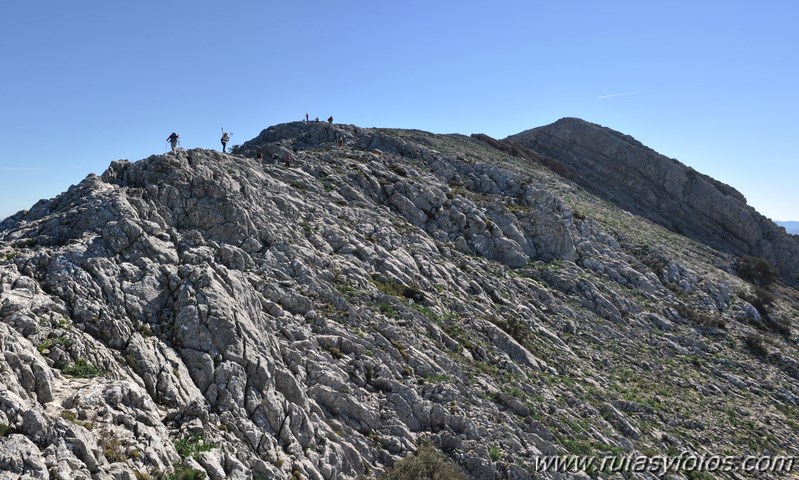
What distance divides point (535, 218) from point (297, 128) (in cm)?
2849

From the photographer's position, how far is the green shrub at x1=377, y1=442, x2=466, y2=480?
688 inches

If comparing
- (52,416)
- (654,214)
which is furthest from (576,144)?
(52,416)

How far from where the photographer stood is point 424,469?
1778cm

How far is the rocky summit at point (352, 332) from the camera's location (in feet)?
48.1

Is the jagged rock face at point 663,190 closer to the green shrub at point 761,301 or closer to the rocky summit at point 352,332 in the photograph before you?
the green shrub at point 761,301

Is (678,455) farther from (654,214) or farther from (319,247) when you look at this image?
(654,214)

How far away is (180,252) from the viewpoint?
22.4m

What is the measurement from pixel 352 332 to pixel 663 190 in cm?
7677

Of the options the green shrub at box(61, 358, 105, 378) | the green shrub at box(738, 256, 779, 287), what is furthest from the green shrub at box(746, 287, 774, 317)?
the green shrub at box(61, 358, 105, 378)

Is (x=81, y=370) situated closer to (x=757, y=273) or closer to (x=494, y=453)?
(x=494, y=453)

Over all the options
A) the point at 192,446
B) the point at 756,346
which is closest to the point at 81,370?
the point at 192,446

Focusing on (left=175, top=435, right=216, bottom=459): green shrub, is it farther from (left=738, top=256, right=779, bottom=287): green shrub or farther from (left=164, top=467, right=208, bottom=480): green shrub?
(left=738, top=256, right=779, bottom=287): green shrub

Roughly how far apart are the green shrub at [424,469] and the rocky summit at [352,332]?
7.6 inches

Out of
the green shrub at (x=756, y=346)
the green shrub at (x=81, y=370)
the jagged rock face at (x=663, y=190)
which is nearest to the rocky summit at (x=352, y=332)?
the green shrub at (x=81, y=370)
